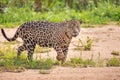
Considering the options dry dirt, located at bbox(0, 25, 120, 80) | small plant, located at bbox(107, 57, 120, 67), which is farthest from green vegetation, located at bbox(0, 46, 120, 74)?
dry dirt, located at bbox(0, 25, 120, 80)

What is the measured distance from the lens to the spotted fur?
9.98 meters

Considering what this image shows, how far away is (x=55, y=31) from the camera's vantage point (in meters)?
10.1

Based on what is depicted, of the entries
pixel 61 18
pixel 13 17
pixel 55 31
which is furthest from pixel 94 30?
pixel 55 31

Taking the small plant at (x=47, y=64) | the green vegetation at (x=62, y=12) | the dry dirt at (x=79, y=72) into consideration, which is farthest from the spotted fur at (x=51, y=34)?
the green vegetation at (x=62, y=12)

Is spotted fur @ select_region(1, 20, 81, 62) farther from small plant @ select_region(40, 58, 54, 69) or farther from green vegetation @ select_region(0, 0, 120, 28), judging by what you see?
green vegetation @ select_region(0, 0, 120, 28)

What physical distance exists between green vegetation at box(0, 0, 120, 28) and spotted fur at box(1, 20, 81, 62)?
17.0ft

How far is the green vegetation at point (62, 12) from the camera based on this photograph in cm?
1634

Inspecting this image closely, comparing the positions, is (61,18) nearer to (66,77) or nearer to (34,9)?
(34,9)

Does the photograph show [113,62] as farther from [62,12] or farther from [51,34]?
[62,12]

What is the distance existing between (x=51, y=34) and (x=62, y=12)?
312 inches

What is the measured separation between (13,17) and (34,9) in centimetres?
236

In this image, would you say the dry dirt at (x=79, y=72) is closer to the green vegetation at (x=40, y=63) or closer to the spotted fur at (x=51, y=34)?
the green vegetation at (x=40, y=63)

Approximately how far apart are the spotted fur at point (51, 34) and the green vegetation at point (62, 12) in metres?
5.17

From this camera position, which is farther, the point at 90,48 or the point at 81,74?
the point at 90,48
